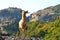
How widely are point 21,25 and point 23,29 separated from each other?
0.38m

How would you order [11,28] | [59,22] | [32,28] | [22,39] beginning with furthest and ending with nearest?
[11,28], [32,28], [59,22], [22,39]

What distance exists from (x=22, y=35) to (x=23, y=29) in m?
0.46

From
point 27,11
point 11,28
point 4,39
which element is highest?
point 27,11

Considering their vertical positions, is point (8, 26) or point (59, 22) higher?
point (59, 22)

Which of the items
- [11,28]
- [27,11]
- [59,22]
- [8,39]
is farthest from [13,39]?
[11,28]

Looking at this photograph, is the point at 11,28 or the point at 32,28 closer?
the point at 32,28

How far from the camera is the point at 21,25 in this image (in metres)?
27.8

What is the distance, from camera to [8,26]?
166 meters

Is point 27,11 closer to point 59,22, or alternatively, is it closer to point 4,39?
point 4,39

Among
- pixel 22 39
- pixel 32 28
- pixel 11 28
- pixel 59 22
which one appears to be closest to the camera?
pixel 22 39

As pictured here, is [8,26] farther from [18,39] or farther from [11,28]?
[18,39]

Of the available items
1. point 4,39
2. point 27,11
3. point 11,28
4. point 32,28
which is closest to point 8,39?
point 4,39

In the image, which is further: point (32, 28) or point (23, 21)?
point (32, 28)

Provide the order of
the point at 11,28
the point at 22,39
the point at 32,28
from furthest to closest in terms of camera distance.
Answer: the point at 11,28 → the point at 32,28 → the point at 22,39
